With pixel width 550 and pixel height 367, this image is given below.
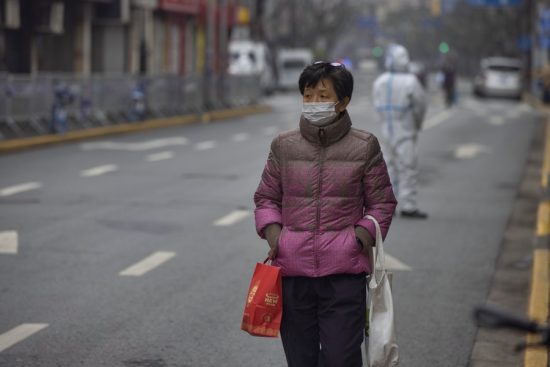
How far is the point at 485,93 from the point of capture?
61344 millimetres

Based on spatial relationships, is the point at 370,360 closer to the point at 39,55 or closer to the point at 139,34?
the point at 39,55

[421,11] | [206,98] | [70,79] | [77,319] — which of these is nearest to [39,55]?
[206,98]

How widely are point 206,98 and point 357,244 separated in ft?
110

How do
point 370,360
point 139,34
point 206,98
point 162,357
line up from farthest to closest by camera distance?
point 139,34 < point 206,98 < point 162,357 < point 370,360

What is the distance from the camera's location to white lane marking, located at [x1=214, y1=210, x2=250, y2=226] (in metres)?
13.2

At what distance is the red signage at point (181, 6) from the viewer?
159 feet

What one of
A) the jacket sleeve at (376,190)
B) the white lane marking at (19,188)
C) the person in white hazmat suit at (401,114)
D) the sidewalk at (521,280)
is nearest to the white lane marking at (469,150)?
the sidewalk at (521,280)

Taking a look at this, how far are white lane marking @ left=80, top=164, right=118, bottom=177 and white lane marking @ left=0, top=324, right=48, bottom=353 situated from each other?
10.5 meters

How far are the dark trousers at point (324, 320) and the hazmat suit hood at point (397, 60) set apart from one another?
26.9 ft

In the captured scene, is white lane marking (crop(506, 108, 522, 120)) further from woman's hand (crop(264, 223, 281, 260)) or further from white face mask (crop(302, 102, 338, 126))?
white face mask (crop(302, 102, 338, 126))

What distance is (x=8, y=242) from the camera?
1159 centimetres

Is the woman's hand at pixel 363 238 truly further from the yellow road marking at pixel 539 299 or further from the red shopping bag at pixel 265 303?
the yellow road marking at pixel 539 299

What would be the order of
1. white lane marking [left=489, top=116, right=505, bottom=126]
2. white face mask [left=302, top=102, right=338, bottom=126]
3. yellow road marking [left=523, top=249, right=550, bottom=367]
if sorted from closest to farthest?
white face mask [left=302, top=102, right=338, bottom=126]
yellow road marking [left=523, top=249, right=550, bottom=367]
white lane marking [left=489, top=116, right=505, bottom=126]

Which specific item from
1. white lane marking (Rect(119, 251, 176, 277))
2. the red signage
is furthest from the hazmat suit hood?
the red signage
